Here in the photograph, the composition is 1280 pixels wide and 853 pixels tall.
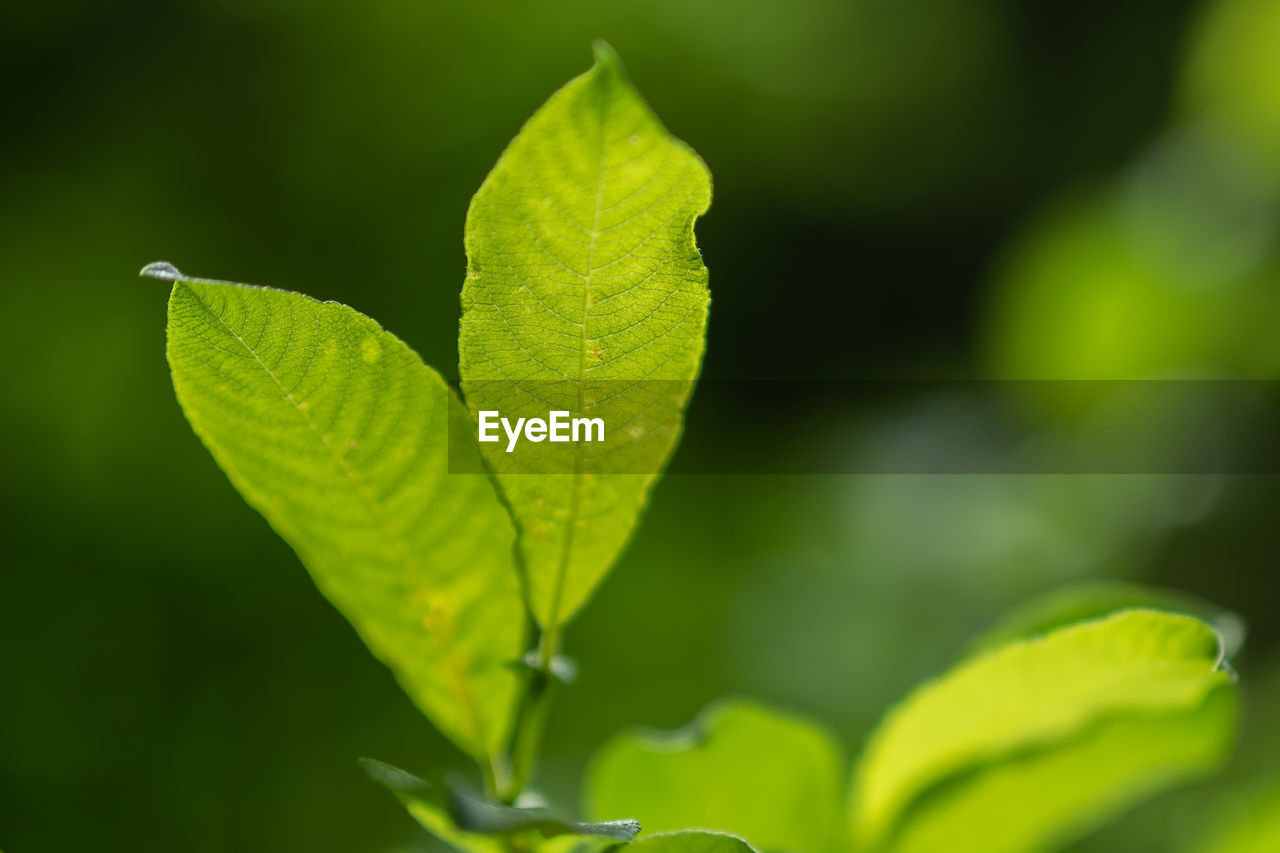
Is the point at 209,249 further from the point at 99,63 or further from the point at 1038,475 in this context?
the point at 1038,475

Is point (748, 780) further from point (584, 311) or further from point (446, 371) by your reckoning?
point (446, 371)

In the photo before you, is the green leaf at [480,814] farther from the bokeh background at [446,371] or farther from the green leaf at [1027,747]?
the bokeh background at [446,371]

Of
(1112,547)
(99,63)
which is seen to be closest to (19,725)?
(99,63)

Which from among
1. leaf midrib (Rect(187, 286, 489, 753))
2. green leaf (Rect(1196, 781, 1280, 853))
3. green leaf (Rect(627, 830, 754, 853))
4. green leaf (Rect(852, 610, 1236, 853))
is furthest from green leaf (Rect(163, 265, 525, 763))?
green leaf (Rect(1196, 781, 1280, 853))

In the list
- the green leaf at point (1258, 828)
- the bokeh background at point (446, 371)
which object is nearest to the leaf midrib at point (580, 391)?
the green leaf at point (1258, 828)

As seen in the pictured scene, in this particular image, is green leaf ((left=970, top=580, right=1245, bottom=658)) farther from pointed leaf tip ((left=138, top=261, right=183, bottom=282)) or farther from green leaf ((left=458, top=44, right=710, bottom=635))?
pointed leaf tip ((left=138, top=261, right=183, bottom=282))
